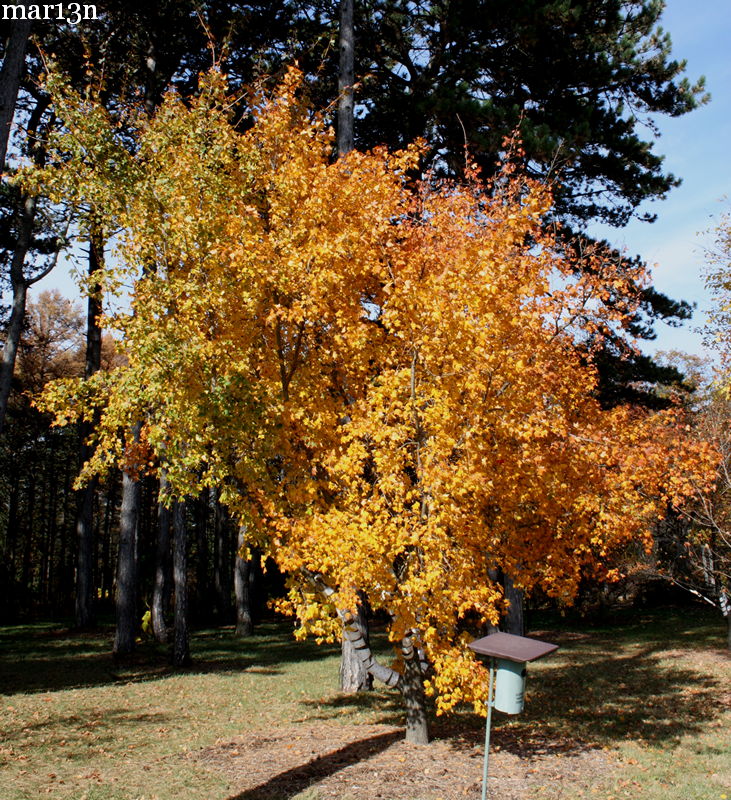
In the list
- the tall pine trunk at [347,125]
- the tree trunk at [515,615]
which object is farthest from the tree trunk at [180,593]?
the tree trunk at [515,615]

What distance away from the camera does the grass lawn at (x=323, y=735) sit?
21.2 feet

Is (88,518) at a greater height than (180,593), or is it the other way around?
(88,518)

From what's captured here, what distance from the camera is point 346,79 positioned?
38.0 ft

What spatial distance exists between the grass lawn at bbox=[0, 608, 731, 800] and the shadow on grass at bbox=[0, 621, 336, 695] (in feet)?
0.33

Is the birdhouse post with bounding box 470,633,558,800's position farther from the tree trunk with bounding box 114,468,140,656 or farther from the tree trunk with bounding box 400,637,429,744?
the tree trunk with bounding box 114,468,140,656

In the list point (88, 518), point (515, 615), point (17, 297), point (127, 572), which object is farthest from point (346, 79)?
point (88, 518)

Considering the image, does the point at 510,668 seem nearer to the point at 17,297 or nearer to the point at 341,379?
the point at 341,379

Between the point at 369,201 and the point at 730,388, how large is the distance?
24.3ft

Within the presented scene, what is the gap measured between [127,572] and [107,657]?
2.34 m

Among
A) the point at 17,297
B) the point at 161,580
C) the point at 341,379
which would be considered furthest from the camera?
the point at 161,580

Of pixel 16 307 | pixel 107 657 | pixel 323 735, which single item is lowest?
pixel 107 657

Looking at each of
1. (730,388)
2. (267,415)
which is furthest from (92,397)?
(730,388)

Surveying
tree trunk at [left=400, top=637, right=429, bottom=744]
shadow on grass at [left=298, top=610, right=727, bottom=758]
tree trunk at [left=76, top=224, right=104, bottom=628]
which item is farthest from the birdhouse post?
tree trunk at [left=76, top=224, right=104, bottom=628]

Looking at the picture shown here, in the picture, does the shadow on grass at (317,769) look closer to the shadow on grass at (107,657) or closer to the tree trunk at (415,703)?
the tree trunk at (415,703)
